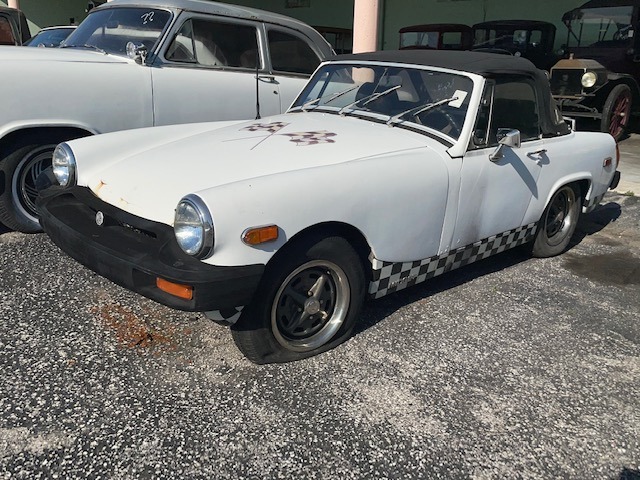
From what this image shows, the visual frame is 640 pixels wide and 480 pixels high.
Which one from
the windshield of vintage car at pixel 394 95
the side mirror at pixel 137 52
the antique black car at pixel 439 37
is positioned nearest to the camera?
the windshield of vintage car at pixel 394 95

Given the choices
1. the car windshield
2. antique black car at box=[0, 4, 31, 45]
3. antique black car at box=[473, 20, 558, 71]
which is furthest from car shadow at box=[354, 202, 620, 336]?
antique black car at box=[0, 4, 31, 45]

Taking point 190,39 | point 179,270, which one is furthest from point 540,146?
point 190,39

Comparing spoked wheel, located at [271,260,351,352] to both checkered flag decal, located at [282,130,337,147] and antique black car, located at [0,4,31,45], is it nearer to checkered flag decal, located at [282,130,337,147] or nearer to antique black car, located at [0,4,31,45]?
checkered flag decal, located at [282,130,337,147]

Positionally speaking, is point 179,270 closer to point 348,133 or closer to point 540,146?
point 348,133

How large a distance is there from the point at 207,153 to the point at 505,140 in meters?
1.66

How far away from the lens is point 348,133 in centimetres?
318

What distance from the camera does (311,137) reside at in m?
3.10

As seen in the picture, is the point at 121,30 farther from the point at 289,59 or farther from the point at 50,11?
the point at 50,11

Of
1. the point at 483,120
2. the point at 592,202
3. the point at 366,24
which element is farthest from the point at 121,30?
the point at 592,202

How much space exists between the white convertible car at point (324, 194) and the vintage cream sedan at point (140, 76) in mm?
892

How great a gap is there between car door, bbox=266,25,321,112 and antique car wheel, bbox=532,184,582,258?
2.41m

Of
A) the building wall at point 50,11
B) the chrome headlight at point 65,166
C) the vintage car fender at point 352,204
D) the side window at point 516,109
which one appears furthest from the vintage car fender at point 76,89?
the building wall at point 50,11

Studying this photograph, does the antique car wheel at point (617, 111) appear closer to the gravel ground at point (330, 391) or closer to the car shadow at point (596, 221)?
the car shadow at point (596, 221)

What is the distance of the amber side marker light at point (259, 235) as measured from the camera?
227cm
